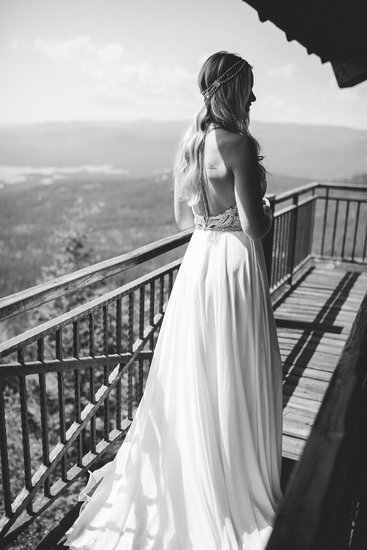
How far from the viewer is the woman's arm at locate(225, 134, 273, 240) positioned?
181 centimetres

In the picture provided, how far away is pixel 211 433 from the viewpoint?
6.68 ft

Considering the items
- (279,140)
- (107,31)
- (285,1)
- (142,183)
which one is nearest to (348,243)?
(285,1)

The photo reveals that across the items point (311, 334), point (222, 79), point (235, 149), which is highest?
→ point (222, 79)

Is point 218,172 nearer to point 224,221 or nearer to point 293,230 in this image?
point 224,221

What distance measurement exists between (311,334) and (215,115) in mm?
3360

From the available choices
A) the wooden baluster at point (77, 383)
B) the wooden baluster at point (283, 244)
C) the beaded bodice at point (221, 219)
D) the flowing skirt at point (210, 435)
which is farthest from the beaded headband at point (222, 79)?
the wooden baluster at point (283, 244)

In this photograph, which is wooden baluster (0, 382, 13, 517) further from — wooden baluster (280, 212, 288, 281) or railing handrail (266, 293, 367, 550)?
wooden baluster (280, 212, 288, 281)

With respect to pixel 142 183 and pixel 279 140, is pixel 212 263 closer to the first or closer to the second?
pixel 142 183

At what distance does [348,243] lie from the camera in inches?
1759

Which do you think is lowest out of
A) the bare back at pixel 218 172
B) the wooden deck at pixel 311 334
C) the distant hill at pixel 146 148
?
the wooden deck at pixel 311 334

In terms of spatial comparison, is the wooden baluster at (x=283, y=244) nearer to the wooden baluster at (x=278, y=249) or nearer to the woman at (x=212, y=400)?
the wooden baluster at (x=278, y=249)

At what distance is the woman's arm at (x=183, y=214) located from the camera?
91.6 inches

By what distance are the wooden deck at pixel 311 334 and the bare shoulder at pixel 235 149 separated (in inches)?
66.5

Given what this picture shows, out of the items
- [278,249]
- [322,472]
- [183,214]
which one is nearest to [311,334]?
[278,249]
